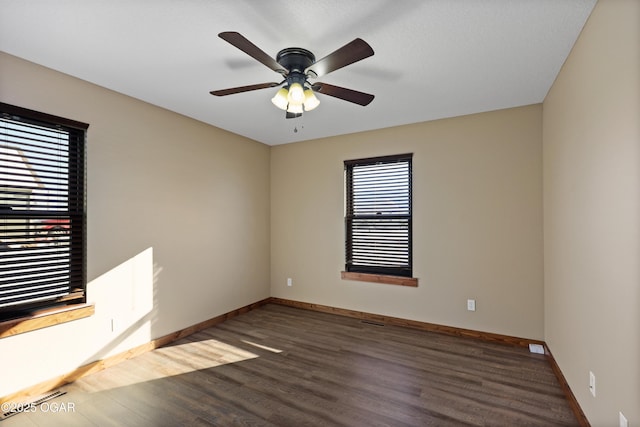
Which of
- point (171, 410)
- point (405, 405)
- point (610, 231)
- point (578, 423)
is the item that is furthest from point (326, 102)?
point (578, 423)

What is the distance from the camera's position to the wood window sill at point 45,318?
89.4 inches

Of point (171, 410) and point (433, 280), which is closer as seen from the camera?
point (171, 410)

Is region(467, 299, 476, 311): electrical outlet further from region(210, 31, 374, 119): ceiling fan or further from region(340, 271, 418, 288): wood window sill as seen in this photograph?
region(210, 31, 374, 119): ceiling fan

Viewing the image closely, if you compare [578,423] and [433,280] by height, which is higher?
[433,280]

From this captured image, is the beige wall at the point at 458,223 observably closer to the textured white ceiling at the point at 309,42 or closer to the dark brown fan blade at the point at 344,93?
the textured white ceiling at the point at 309,42

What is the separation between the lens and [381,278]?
414 centimetres

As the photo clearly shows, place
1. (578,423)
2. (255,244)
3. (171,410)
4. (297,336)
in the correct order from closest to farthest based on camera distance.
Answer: (578,423), (171,410), (297,336), (255,244)

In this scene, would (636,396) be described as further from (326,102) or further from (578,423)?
(326,102)

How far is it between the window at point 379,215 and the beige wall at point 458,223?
0.42 feet

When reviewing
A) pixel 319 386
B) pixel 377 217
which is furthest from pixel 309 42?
pixel 319 386

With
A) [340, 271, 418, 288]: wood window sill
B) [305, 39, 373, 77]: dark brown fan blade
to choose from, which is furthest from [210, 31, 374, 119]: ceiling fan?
[340, 271, 418, 288]: wood window sill

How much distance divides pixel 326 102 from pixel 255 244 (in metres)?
2.52

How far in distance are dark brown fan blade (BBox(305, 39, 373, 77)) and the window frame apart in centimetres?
232

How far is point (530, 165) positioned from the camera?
10.9 ft
